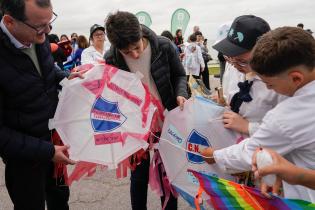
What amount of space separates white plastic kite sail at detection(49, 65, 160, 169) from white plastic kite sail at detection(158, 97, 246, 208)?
5.7 inches

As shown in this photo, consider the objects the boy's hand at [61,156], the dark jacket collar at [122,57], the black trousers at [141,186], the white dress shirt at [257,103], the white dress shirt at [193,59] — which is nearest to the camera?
the white dress shirt at [257,103]

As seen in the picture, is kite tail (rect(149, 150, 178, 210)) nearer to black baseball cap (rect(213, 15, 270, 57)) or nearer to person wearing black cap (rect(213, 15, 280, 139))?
person wearing black cap (rect(213, 15, 280, 139))

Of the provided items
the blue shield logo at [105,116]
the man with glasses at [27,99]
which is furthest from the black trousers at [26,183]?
the blue shield logo at [105,116]

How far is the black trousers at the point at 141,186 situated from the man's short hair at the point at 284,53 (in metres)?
1.33

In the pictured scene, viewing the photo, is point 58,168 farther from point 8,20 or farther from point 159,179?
point 8,20

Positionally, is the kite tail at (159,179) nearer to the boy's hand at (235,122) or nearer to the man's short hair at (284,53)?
the boy's hand at (235,122)

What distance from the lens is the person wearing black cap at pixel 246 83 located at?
1.72 metres

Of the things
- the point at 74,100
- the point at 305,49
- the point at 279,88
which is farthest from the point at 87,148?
the point at 305,49

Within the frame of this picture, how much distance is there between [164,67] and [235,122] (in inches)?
27.5

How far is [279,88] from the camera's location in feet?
4.65

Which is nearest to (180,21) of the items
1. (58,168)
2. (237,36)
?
(58,168)

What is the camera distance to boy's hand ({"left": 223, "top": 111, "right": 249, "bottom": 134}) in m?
1.75

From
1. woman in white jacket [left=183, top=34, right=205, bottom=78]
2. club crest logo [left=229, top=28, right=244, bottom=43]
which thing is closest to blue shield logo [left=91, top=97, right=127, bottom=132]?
club crest logo [left=229, top=28, right=244, bottom=43]

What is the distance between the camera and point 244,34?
1759 millimetres
